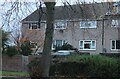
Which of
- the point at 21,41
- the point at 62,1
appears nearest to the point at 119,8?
the point at 62,1

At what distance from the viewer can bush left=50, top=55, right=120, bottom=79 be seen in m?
18.0

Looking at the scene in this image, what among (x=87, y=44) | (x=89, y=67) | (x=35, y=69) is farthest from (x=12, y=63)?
Answer: (x=87, y=44)

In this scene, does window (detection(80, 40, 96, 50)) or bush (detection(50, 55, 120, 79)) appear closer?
bush (detection(50, 55, 120, 79))

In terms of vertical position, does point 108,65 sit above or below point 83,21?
below

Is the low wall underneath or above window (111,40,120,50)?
underneath

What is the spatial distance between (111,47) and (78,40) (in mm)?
4805

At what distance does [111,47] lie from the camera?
42688 millimetres

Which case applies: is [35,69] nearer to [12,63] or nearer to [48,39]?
[48,39]

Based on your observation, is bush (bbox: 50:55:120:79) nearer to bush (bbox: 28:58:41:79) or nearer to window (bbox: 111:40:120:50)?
bush (bbox: 28:58:41:79)

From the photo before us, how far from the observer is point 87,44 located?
44281mm

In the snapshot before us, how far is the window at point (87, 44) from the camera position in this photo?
43.7 meters

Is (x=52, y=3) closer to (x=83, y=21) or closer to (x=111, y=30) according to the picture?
(x=83, y=21)

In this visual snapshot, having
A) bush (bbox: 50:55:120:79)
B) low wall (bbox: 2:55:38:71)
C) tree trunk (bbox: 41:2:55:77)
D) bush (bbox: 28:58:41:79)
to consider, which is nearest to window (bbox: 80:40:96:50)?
low wall (bbox: 2:55:38:71)

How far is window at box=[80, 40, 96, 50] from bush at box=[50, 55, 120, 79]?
24.5m
